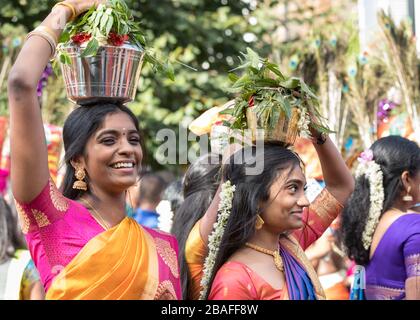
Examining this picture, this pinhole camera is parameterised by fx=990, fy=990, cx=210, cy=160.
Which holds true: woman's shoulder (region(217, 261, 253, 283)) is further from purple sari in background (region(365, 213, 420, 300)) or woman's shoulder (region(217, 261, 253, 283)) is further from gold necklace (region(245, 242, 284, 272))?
purple sari in background (region(365, 213, 420, 300))

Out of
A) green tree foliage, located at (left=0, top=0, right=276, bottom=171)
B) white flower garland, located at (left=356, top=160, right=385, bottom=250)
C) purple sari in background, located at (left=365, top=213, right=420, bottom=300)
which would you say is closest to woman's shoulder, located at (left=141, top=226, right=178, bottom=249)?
purple sari in background, located at (left=365, top=213, right=420, bottom=300)

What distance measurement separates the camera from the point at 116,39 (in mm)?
3994

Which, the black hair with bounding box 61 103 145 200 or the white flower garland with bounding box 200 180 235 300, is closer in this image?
the black hair with bounding box 61 103 145 200

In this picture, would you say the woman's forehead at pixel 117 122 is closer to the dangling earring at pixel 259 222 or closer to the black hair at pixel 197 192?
the dangling earring at pixel 259 222

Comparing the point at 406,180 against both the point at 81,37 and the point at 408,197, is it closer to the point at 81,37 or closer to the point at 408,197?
the point at 408,197

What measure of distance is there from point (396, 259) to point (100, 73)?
2021 millimetres

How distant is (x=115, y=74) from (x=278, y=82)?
0.74 meters

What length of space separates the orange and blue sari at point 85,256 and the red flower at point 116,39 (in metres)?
0.65

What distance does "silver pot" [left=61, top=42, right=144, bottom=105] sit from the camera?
13.0ft

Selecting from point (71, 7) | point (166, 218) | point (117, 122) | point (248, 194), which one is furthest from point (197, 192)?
point (71, 7)

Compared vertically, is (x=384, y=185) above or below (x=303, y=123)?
below

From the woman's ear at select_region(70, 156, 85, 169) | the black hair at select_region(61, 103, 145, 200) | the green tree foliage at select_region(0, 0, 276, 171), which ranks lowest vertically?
the woman's ear at select_region(70, 156, 85, 169)

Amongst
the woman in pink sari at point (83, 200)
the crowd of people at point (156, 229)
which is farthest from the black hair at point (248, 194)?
the woman in pink sari at point (83, 200)
